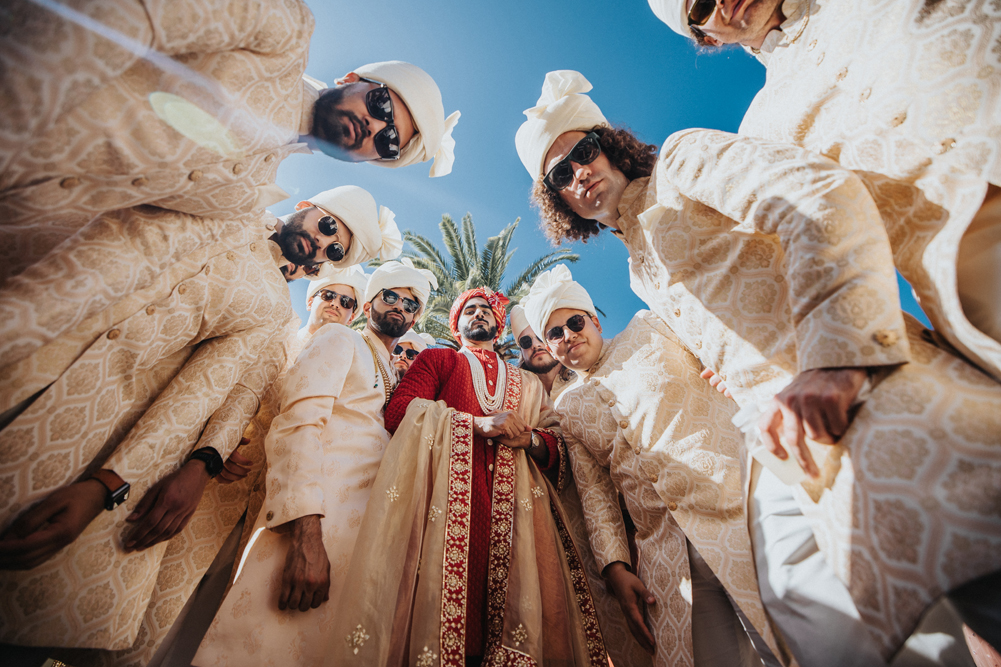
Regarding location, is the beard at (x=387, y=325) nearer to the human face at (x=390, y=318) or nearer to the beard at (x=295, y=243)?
the human face at (x=390, y=318)

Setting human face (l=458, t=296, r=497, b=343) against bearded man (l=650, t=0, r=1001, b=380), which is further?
human face (l=458, t=296, r=497, b=343)

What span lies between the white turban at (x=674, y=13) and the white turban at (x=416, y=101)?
1409mm

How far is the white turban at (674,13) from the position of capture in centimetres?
221

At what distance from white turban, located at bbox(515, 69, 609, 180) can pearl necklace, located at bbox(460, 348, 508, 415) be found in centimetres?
162

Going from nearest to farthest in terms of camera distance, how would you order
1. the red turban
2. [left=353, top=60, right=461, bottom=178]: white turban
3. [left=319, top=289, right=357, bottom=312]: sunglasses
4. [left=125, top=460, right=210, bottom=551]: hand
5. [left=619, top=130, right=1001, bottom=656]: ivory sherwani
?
1. [left=619, top=130, right=1001, bottom=656]: ivory sherwani
2. [left=125, top=460, right=210, bottom=551]: hand
3. [left=353, top=60, right=461, bottom=178]: white turban
4. [left=319, top=289, right=357, bottom=312]: sunglasses
5. the red turban

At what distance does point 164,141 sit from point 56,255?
2.19ft

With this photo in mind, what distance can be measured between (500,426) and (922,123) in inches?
95.4

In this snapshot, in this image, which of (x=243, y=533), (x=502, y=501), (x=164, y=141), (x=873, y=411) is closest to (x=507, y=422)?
(x=502, y=501)

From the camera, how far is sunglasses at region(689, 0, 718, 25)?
6.76 feet

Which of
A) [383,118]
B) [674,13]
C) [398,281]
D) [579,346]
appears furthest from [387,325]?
[674,13]

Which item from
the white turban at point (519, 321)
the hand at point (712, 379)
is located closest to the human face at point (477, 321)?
the white turban at point (519, 321)

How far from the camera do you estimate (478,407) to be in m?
3.42

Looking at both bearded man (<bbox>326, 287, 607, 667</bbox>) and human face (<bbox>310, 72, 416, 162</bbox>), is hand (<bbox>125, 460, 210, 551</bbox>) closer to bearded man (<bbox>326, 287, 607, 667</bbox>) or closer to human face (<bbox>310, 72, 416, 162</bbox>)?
bearded man (<bbox>326, 287, 607, 667</bbox>)

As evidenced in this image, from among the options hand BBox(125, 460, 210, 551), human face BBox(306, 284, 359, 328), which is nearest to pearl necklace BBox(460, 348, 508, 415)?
human face BBox(306, 284, 359, 328)
